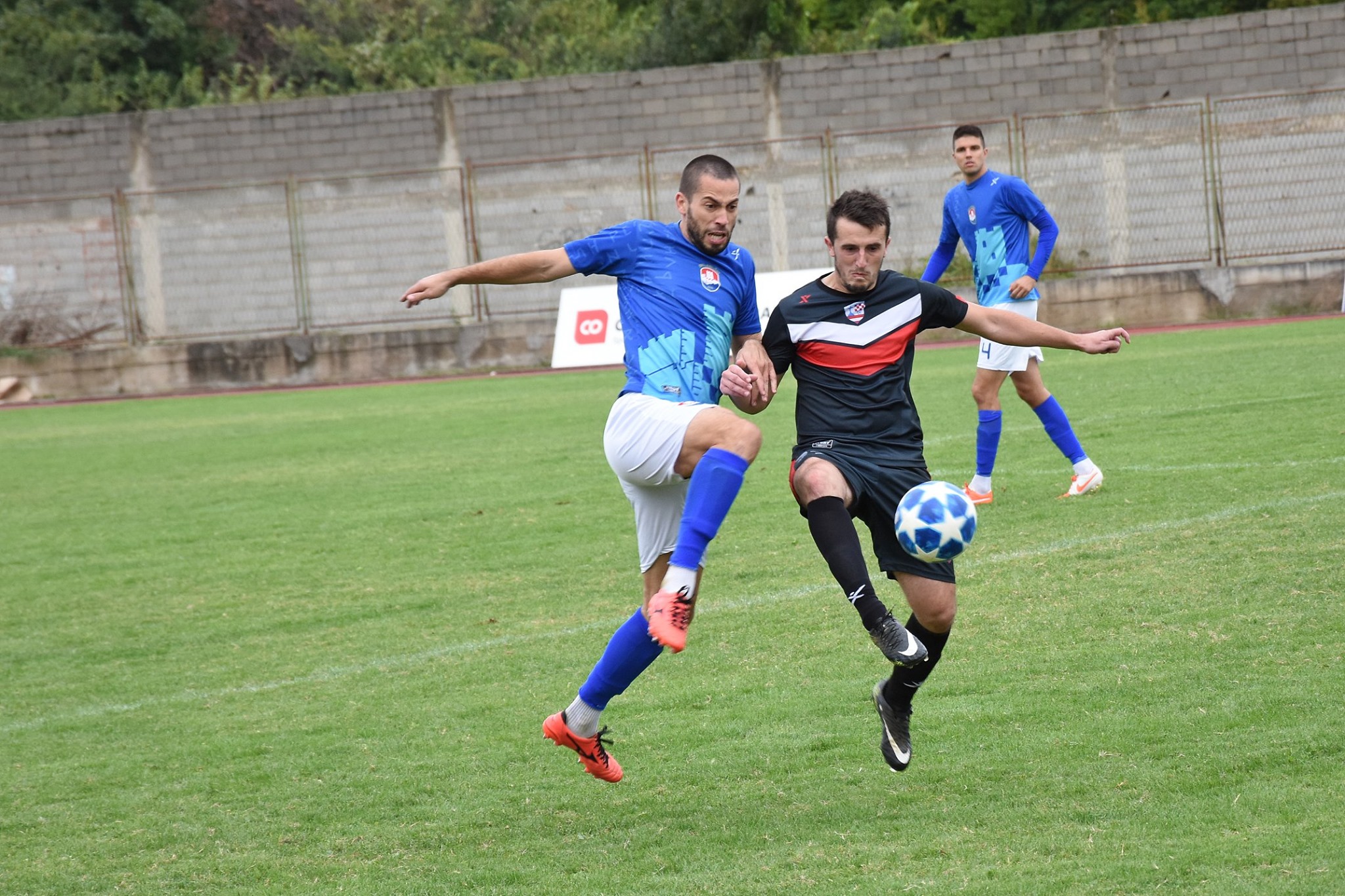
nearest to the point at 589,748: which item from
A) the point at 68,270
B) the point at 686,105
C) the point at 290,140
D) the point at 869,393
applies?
the point at 869,393

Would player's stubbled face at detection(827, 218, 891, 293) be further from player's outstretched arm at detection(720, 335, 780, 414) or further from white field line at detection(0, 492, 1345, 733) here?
white field line at detection(0, 492, 1345, 733)

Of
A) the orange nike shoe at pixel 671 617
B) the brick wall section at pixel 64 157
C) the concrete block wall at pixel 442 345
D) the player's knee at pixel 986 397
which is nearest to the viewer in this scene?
the orange nike shoe at pixel 671 617

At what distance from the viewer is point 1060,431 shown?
8633 millimetres

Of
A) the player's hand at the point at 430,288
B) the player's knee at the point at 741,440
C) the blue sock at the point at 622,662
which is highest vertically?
the player's hand at the point at 430,288

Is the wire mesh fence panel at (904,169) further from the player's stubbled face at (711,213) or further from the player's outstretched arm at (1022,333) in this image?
the player's stubbled face at (711,213)

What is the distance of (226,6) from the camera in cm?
4112

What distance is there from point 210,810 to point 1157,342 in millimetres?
14891

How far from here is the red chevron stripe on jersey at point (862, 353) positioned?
15.8ft

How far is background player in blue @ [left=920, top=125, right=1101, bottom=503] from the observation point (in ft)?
28.2

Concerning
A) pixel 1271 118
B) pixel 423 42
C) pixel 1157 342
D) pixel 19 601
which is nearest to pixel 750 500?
pixel 19 601

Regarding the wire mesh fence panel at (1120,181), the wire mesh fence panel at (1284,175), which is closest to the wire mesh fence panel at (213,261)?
the wire mesh fence panel at (1120,181)

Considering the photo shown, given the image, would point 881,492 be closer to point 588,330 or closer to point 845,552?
point 845,552

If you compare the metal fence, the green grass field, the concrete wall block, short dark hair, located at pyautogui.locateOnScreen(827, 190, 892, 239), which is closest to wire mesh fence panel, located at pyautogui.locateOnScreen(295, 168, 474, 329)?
the metal fence

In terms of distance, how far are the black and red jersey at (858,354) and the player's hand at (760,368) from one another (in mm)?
104
